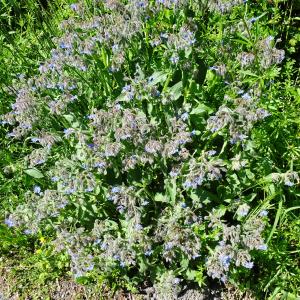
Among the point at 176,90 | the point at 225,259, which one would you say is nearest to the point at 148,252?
the point at 225,259

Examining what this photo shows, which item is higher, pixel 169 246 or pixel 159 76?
pixel 159 76

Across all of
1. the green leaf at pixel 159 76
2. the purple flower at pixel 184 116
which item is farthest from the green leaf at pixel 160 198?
the green leaf at pixel 159 76

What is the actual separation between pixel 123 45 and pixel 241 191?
1307 millimetres

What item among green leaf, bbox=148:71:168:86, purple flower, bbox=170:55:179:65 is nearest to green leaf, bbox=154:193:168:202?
green leaf, bbox=148:71:168:86

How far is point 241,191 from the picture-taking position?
11.2 feet

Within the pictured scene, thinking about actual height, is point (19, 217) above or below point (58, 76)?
below

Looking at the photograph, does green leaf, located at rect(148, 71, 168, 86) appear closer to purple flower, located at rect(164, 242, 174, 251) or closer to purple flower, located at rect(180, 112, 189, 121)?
purple flower, located at rect(180, 112, 189, 121)

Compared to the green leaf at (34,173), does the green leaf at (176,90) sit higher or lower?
higher

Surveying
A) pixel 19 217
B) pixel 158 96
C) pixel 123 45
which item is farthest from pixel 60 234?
pixel 123 45

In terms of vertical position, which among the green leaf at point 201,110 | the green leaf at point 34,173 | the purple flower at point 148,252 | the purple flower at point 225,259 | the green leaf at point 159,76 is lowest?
the purple flower at point 148,252

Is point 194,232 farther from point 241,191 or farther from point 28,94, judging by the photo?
point 28,94

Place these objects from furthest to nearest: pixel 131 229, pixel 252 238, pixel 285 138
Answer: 1. pixel 285 138
2. pixel 131 229
3. pixel 252 238

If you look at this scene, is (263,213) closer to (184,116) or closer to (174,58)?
(184,116)

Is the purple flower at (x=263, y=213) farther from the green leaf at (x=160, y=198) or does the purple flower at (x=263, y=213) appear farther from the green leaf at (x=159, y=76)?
the green leaf at (x=159, y=76)
